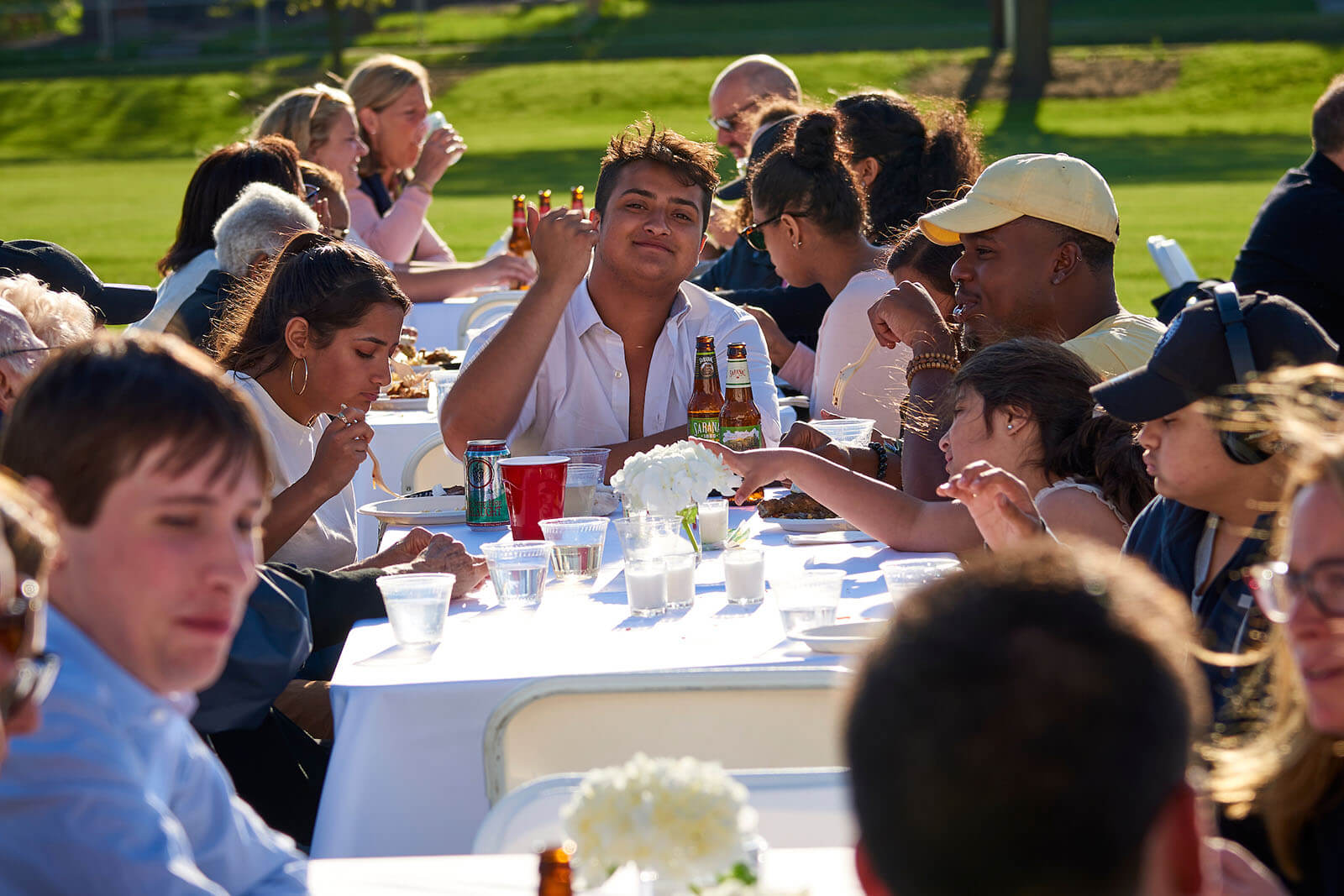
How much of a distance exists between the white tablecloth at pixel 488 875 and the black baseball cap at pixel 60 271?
3841 millimetres

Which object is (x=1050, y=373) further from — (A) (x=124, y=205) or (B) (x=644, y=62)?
(B) (x=644, y=62)

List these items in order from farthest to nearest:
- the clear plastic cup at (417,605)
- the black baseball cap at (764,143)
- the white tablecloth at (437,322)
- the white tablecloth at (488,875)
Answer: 1. the white tablecloth at (437,322)
2. the black baseball cap at (764,143)
3. the clear plastic cup at (417,605)
4. the white tablecloth at (488,875)

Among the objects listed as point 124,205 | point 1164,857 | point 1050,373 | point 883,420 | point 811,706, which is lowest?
point 124,205

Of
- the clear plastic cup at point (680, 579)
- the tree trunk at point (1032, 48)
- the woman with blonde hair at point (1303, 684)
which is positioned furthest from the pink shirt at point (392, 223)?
the tree trunk at point (1032, 48)

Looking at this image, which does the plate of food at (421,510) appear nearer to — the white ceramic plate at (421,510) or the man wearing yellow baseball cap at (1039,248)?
the white ceramic plate at (421,510)

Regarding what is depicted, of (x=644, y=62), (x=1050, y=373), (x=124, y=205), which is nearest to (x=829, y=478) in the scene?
(x=1050, y=373)

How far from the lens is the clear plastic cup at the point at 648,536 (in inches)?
122

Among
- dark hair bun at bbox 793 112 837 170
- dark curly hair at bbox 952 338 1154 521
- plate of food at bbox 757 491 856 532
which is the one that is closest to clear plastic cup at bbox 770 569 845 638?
dark curly hair at bbox 952 338 1154 521

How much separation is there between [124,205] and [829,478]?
24.0 metres

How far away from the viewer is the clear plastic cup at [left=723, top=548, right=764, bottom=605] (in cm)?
298

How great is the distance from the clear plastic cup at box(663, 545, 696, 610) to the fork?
Result: 211 cm

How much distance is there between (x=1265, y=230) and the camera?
6.24m

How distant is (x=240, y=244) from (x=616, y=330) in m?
1.48

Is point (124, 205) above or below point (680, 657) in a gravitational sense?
below
